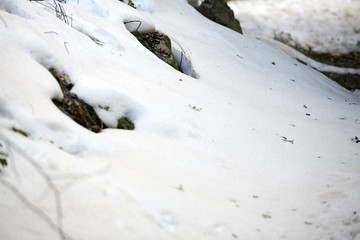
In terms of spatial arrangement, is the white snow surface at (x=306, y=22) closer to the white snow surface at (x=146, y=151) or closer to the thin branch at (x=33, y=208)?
the white snow surface at (x=146, y=151)

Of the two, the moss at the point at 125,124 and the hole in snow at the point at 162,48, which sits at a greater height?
the hole in snow at the point at 162,48

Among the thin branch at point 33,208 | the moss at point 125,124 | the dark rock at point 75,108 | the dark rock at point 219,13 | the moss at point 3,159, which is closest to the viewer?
the thin branch at point 33,208

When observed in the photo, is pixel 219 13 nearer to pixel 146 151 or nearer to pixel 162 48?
pixel 162 48

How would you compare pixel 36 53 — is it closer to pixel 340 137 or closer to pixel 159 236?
pixel 159 236

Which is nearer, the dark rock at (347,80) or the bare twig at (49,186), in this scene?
the bare twig at (49,186)

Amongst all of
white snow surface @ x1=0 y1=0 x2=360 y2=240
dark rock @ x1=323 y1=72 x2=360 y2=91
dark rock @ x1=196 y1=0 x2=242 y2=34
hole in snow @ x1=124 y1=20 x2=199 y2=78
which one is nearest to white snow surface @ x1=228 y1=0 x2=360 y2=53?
dark rock @ x1=323 y1=72 x2=360 y2=91

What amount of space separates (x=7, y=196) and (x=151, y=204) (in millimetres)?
943

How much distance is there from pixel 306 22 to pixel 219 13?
4988 mm

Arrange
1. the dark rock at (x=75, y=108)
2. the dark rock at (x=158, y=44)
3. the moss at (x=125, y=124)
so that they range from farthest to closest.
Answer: the dark rock at (x=158, y=44)
the moss at (x=125, y=124)
the dark rock at (x=75, y=108)

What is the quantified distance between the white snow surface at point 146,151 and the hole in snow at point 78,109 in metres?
0.07

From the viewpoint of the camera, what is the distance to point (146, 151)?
323 cm

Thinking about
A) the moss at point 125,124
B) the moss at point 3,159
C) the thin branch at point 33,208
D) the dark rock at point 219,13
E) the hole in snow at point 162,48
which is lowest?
the moss at point 125,124

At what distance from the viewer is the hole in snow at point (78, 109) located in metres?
3.34

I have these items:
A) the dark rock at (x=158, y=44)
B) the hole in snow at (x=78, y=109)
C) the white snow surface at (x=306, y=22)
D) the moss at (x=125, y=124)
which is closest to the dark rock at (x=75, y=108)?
the hole in snow at (x=78, y=109)
